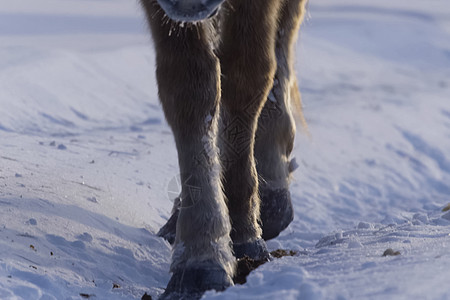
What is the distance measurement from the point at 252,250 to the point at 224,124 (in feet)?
1.76

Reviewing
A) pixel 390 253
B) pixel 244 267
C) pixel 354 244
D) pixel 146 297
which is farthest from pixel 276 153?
pixel 146 297

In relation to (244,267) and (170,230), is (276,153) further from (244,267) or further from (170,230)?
(244,267)

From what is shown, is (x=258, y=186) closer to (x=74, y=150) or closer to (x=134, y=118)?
(x=74, y=150)

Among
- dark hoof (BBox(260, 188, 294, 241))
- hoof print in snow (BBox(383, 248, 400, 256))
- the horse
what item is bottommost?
dark hoof (BBox(260, 188, 294, 241))

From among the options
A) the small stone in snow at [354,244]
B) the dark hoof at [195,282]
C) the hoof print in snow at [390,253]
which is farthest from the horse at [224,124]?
the hoof print in snow at [390,253]

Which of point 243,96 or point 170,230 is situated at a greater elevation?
point 243,96

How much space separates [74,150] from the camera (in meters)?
5.07

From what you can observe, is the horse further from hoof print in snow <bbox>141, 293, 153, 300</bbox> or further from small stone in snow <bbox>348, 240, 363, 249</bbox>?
small stone in snow <bbox>348, 240, 363, 249</bbox>

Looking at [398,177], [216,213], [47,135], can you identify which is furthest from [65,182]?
[398,177]

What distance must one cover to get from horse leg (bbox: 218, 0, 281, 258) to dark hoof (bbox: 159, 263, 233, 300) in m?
0.48

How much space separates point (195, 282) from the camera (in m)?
2.96

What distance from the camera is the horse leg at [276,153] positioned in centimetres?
400

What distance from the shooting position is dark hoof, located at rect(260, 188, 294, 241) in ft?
13.0

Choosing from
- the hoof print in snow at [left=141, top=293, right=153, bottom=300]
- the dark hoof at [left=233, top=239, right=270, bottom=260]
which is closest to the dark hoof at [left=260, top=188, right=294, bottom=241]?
the dark hoof at [left=233, top=239, right=270, bottom=260]
